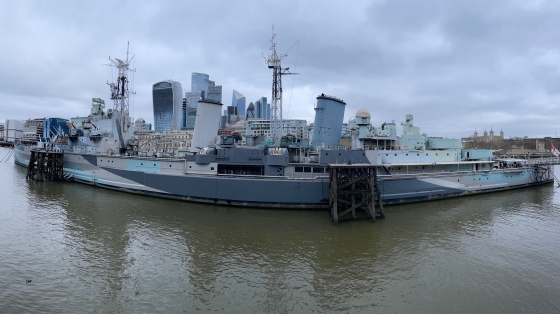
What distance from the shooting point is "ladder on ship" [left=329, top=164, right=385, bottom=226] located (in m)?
16.7

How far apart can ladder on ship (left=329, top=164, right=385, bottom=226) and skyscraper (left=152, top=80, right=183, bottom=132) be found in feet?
440

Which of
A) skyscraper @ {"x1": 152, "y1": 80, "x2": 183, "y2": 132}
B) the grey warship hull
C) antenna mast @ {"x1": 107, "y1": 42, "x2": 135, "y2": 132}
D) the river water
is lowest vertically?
the river water

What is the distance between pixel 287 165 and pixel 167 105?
14015 centimetres

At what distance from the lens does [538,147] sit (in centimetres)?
9675

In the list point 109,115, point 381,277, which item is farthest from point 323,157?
point 109,115

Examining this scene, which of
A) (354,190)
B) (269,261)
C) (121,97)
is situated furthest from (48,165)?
(354,190)

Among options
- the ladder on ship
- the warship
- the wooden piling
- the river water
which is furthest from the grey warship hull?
the ladder on ship

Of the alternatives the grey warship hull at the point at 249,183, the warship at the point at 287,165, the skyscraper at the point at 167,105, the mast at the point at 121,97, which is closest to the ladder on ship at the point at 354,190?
the warship at the point at 287,165

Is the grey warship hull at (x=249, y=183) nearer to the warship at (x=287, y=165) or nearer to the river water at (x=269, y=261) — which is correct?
the warship at (x=287, y=165)

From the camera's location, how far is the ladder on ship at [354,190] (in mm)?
16688

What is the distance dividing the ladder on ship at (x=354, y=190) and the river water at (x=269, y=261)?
1001 millimetres

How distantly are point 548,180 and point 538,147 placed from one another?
86.1 meters

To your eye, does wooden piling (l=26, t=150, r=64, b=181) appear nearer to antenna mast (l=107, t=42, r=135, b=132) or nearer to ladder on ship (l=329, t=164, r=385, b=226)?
antenna mast (l=107, t=42, r=135, b=132)

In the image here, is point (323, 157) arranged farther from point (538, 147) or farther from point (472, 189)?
point (538, 147)
